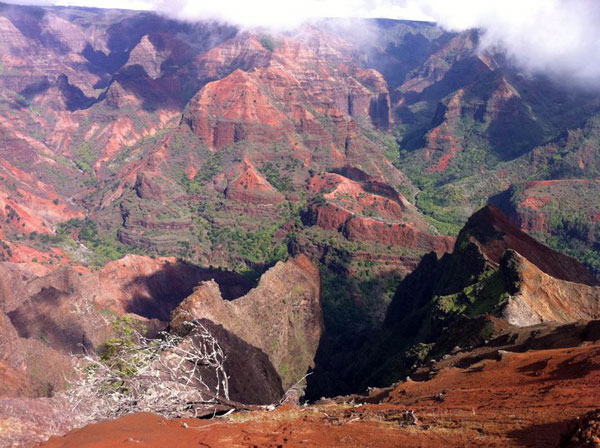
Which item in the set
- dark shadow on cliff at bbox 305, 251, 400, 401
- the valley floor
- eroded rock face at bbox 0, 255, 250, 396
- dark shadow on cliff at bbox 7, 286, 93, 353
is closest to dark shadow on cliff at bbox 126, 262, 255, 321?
eroded rock face at bbox 0, 255, 250, 396

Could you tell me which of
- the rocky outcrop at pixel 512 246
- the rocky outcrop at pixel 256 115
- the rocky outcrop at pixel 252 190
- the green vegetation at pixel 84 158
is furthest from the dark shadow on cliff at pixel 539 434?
the green vegetation at pixel 84 158

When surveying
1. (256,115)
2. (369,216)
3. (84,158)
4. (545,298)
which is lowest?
(84,158)

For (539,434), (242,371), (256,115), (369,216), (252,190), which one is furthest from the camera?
(256,115)

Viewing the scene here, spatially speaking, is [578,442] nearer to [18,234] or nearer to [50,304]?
[50,304]

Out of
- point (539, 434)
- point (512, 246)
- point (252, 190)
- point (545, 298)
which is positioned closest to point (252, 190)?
point (252, 190)

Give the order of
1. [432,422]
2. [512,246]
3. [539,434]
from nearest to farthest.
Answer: [539,434]
[432,422]
[512,246]

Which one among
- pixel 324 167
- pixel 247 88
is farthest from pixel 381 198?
pixel 247 88

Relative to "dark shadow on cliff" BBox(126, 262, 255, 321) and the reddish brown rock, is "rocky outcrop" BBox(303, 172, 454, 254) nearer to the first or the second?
the reddish brown rock

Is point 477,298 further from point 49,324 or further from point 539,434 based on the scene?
point 49,324
